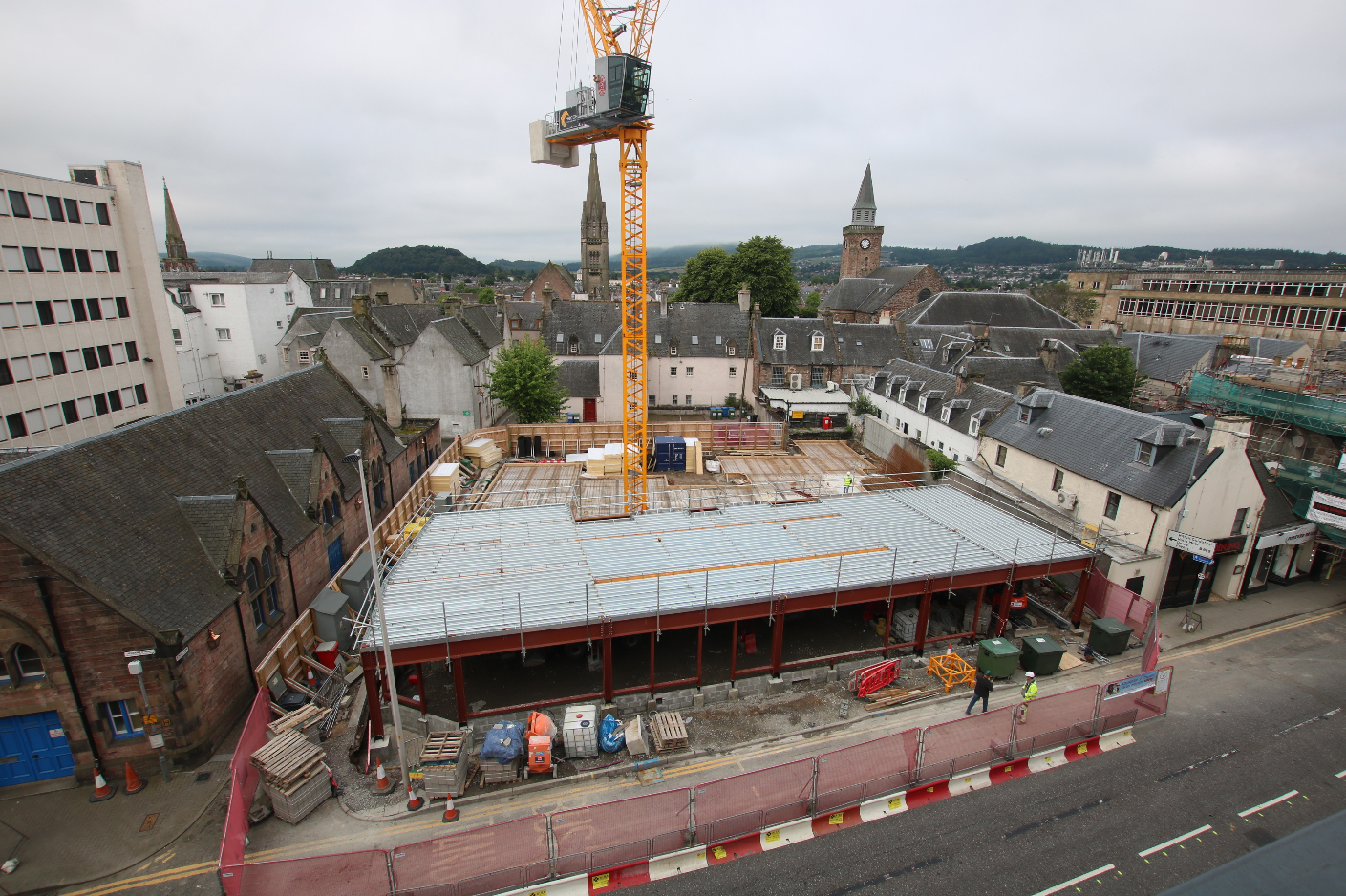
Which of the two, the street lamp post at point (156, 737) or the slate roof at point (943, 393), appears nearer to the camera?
the street lamp post at point (156, 737)

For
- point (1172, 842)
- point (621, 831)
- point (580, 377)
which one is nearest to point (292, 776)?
point (621, 831)

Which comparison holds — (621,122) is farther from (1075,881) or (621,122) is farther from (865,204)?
(865,204)

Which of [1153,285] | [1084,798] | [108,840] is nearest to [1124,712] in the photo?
[1084,798]

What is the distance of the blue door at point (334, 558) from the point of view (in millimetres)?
23969

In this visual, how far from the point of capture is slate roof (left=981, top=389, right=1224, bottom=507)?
22906 millimetres

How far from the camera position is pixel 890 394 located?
43281 mm

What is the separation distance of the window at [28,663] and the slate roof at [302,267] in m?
87.7

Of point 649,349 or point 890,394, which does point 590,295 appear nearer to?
point 649,349

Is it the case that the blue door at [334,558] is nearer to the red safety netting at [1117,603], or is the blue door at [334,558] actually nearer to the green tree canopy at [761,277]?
the red safety netting at [1117,603]

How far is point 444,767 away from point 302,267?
118936mm

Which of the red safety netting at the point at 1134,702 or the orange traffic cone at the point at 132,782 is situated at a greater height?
the red safety netting at the point at 1134,702

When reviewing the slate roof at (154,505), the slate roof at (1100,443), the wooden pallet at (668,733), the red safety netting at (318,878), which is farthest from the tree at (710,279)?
the red safety netting at (318,878)

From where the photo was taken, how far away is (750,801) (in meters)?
14.0

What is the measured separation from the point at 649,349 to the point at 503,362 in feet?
45.7
